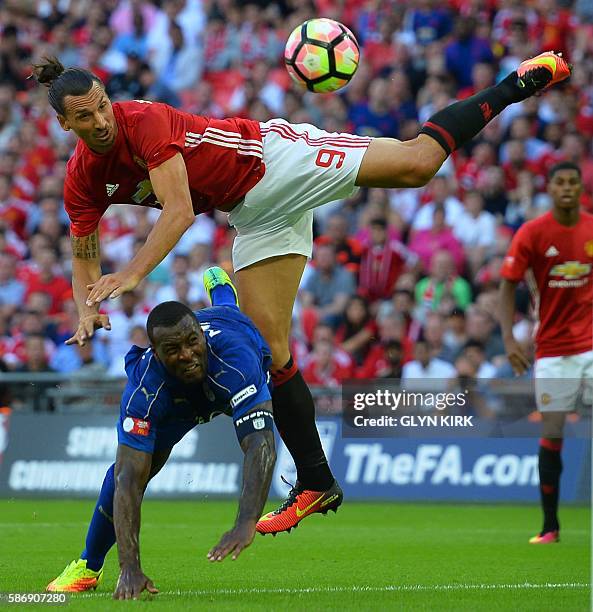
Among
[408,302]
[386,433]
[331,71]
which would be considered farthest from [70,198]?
[408,302]

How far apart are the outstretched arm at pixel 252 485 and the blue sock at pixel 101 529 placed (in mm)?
905

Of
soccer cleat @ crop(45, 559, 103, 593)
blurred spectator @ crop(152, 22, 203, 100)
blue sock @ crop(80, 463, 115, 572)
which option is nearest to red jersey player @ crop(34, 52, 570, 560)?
blue sock @ crop(80, 463, 115, 572)

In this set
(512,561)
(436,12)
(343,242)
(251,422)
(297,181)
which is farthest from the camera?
(436,12)

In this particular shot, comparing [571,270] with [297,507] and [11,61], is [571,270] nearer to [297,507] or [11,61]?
[297,507]

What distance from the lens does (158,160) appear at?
6906 millimetres

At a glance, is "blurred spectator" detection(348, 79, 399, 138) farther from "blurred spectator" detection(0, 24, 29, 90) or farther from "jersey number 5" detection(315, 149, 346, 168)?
"jersey number 5" detection(315, 149, 346, 168)

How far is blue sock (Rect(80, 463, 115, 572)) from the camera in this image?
6867mm

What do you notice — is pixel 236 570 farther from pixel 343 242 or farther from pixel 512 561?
pixel 343 242

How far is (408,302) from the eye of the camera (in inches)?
569

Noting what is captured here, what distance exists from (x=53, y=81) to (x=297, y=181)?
1442 mm

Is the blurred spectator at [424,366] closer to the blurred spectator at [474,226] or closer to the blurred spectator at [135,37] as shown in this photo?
the blurred spectator at [474,226]

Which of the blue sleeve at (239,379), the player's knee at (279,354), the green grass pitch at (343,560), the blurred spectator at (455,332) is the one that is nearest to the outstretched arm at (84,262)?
the player's knee at (279,354)

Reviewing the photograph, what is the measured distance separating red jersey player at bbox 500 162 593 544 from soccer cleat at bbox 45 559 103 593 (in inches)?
173

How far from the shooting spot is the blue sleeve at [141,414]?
6.52m
